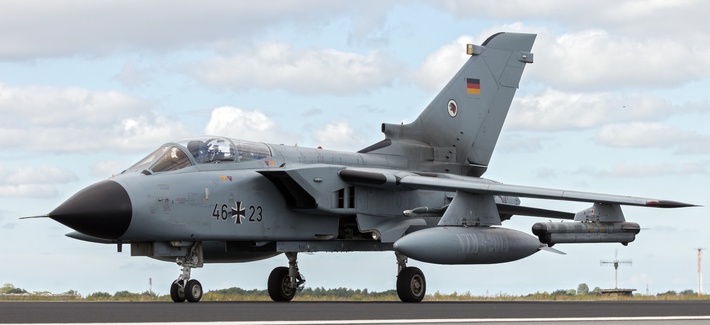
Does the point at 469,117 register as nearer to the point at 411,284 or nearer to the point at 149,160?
the point at 411,284

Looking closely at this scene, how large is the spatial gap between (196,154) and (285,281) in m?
3.99

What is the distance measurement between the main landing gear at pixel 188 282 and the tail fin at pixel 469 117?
4916mm

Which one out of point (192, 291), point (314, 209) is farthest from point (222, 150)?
point (192, 291)

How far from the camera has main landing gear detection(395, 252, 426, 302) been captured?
17.4m

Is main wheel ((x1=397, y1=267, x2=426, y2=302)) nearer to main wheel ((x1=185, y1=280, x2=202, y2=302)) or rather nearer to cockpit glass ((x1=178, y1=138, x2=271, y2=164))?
cockpit glass ((x1=178, y1=138, x2=271, y2=164))

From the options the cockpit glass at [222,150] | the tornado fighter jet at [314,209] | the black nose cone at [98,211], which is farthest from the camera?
the cockpit glass at [222,150]

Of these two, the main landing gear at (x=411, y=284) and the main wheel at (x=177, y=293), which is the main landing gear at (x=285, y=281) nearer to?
the main landing gear at (x=411, y=284)

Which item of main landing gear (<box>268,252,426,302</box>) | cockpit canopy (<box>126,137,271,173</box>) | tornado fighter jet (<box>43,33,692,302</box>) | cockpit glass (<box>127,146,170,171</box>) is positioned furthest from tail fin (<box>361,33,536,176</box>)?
cockpit glass (<box>127,146,170,171</box>)

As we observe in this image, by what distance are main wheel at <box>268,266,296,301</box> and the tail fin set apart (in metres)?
3.05

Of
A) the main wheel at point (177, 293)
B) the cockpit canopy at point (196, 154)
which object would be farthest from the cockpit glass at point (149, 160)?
the main wheel at point (177, 293)

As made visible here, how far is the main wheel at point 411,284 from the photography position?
57.2ft

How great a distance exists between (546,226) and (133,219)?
7309mm

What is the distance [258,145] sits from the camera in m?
17.3

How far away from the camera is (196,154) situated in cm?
1619
